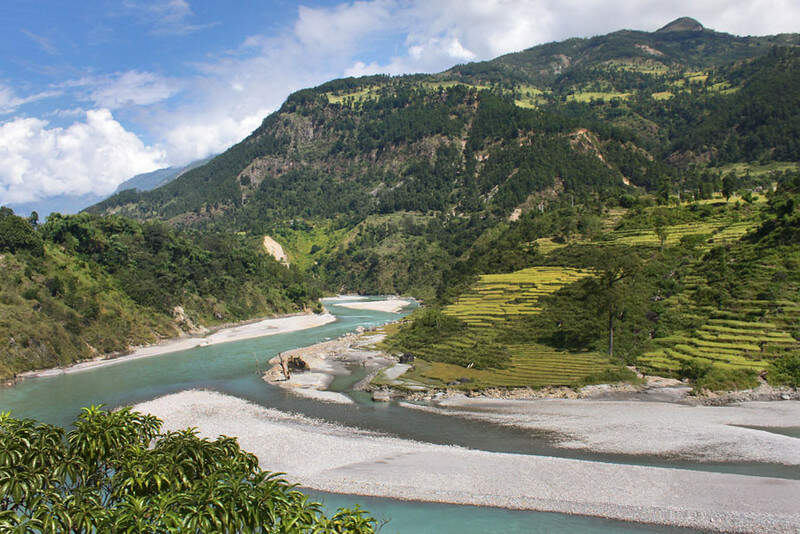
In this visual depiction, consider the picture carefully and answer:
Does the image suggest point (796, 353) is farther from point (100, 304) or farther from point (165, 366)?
point (100, 304)

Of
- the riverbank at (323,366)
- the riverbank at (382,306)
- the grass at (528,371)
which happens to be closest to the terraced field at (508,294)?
the grass at (528,371)

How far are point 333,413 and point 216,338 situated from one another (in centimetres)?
5476

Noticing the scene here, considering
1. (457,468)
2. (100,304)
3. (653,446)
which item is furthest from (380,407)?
(100,304)

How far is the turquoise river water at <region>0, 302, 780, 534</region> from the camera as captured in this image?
1008 inches

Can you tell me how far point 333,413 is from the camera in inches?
1752

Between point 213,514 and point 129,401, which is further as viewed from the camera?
point 129,401

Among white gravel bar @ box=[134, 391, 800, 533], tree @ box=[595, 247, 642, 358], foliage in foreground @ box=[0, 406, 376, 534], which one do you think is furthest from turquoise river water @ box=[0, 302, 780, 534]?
tree @ box=[595, 247, 642, 358]

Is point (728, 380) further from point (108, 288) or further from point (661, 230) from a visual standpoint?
point (108, 288)

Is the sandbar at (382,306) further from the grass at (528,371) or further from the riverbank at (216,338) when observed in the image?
the grass at (528,371)

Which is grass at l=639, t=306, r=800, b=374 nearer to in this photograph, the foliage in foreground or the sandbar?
the foliage in foreground

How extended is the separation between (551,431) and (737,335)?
2477 centimetres

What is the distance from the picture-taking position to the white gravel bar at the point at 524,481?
25125mm

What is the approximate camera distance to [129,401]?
164ft

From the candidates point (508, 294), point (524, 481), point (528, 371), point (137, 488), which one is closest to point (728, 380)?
point (528, 371)
